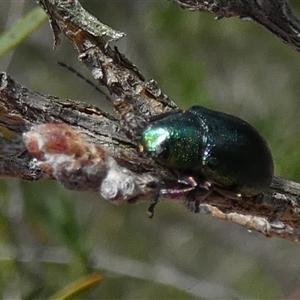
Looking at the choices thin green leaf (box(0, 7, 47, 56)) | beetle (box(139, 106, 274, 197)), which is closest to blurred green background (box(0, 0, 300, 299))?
thin green leaf (box(0, 7, 47, 56))

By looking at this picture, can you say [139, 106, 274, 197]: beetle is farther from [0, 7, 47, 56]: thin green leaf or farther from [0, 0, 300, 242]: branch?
[0, 7, 47, 56]: thin green leaf

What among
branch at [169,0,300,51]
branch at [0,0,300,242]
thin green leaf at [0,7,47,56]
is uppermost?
branch at [169,0,300,51]

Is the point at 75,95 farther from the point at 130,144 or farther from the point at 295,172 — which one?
the point at 130,144

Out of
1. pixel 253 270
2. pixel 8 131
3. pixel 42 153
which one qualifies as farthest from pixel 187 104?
pixel 253 270

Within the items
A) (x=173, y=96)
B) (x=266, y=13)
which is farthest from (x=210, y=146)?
(x=173, y=96)

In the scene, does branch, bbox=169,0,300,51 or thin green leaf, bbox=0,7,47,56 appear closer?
branch, bbox=169,0,300,51

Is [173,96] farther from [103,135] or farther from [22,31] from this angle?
[103,135]

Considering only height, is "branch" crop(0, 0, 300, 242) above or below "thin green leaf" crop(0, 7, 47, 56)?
below
